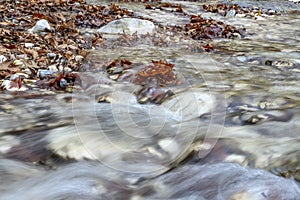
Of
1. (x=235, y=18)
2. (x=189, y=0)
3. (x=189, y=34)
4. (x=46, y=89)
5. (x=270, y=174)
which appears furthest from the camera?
(x=189, y=0)

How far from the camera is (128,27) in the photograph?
9.20m

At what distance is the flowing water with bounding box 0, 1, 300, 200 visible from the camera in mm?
2629

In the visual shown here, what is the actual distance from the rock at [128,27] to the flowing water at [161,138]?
9.46 ft

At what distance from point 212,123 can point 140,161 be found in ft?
3.48

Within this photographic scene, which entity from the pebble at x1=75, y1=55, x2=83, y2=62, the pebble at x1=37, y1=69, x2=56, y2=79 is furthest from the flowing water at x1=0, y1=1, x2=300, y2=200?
the pebble at x1=37, y1=69, x2=56, y2=79

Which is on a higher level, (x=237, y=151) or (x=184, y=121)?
(x=237, y=151)

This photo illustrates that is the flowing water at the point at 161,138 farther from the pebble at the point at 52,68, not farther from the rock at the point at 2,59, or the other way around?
the rock at the point at 2,59

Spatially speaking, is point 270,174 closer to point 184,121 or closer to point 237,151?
point 237,151

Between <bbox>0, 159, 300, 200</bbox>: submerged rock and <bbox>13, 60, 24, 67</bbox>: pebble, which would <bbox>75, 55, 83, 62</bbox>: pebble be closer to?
<bbox>13, 60, 24, 67</bbox>: pebble

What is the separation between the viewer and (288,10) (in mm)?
16797

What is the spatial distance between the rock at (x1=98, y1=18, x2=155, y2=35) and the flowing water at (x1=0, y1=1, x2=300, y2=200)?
114 inches

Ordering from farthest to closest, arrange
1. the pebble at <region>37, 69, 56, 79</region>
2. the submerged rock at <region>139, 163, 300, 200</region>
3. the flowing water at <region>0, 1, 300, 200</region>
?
the pebble at <region>37, 69, 56, 79</region>
the flowing water at <region>0, 1, 300, 200</region>
the submerged rock at <region>139, 163, 300, 200</region>

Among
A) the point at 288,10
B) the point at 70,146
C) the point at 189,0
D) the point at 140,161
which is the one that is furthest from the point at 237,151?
the point at 189,0

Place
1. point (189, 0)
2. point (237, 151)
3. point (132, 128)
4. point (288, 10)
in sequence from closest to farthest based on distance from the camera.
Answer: point (237, 151)
point (132, 128)
point (288, 10)
point (189, 0)
